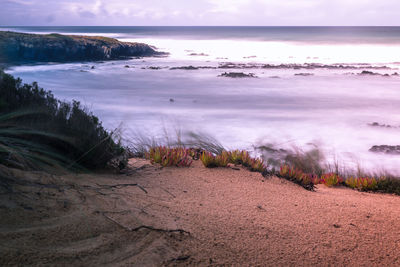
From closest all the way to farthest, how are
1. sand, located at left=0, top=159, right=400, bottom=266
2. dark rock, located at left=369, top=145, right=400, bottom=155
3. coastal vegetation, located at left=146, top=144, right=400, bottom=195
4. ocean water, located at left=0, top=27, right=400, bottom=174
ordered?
1. sand, located at left=0, top=159, right=400, bottom=266
2. coastal vegetation, located at left=146, top=144, right=400, bottom=195
3. dark rock, located at left=369, top=145, right=400, bottom=155
4. ocean water, located at left=0, top=27, right=400, bottom=174

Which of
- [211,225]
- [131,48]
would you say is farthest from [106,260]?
[131,48]

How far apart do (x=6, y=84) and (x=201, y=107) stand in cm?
934

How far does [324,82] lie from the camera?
59.0 ft

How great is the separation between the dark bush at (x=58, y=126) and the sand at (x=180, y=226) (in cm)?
38

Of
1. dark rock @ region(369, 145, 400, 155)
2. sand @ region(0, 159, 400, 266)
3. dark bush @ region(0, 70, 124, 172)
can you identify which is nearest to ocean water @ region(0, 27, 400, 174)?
dark rock @ region(369, 145, 400, 155)

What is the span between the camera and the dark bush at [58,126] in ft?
12.7

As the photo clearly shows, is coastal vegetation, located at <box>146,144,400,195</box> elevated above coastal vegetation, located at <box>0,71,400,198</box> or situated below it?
below

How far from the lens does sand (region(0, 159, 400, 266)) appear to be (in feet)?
7.03

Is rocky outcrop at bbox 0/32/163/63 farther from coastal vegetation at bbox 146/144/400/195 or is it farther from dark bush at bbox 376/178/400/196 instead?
dark bush at bbox 376/178/400/196

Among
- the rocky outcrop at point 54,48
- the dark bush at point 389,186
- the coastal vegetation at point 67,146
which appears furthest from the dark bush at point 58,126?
the rocky outcrop at point 54,48

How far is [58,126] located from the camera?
414cm

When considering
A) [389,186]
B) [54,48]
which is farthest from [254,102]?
[54,48]

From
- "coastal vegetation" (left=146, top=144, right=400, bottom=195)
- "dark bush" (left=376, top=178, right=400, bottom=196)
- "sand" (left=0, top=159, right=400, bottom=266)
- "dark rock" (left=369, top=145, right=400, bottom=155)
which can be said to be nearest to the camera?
"sand" (left=0, top=159, right=400, bottom=266)

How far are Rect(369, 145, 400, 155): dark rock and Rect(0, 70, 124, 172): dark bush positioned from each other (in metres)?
6.54
